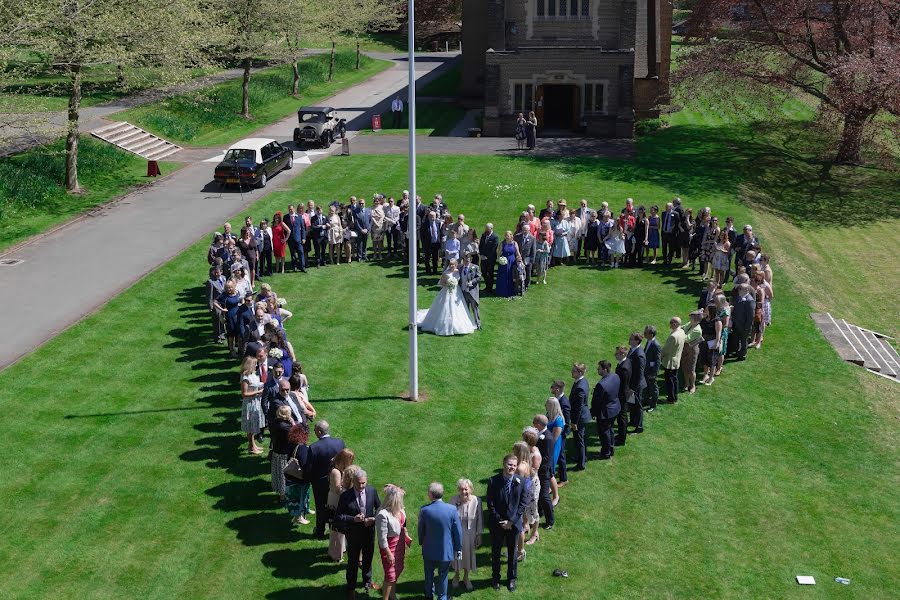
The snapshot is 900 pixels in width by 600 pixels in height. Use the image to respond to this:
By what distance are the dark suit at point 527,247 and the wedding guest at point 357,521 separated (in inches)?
521

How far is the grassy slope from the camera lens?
13.7 metres

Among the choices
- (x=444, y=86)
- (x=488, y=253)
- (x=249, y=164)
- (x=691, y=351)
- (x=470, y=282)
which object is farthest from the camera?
(x=444, y=86)

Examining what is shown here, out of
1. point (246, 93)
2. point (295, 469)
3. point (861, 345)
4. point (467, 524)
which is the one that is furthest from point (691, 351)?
point (246, 93)

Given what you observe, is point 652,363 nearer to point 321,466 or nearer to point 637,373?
point 637,373

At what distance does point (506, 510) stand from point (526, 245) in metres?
13.1

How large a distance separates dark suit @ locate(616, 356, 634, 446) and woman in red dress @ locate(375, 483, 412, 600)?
18.4 feet

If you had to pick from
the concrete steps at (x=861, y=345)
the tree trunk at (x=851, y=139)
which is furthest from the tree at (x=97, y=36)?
the tree trunk at (x=851, y=139)

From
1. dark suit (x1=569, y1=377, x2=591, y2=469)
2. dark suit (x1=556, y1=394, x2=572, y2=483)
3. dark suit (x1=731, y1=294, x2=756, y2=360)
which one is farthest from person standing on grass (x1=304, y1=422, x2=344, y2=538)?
dark suit (x1=731, y1=294, x2=756, y2=360)

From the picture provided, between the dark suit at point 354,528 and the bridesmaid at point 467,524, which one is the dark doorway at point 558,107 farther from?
the dark suit at point 354,528

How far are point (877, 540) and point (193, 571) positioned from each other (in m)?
10.1

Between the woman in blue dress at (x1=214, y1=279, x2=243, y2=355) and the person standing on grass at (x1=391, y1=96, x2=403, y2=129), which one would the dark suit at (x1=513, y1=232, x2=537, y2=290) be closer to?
the woman in blue dress at (x1=214, y1=279, x2=243, y2=355)

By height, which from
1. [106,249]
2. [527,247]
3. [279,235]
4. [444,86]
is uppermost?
[444,86]

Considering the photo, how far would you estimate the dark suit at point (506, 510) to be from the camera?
12.9m

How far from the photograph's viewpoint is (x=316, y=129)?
43.2 metres
